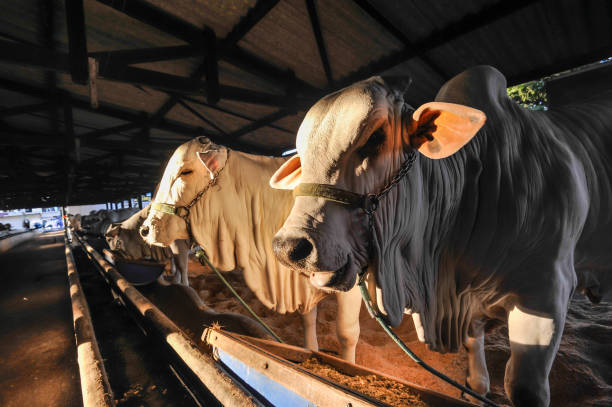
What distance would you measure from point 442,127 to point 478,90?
→ 667mm

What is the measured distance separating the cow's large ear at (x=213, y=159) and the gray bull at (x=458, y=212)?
101 centimetres

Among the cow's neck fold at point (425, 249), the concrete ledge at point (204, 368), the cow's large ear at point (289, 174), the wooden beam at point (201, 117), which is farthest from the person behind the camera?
→ the wooden beam at point (201, 117)

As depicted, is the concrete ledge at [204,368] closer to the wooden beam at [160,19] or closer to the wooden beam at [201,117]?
the wooden beam at [160,19]

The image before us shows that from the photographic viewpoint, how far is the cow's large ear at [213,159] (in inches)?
77.9

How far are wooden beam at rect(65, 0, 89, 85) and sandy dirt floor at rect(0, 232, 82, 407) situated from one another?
2629 millimetres

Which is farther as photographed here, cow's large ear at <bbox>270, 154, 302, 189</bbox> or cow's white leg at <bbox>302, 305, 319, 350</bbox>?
cow's white leg at <bbox>302, 305, 319, 350</bbox>

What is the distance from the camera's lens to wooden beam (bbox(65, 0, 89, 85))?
8.11 ft

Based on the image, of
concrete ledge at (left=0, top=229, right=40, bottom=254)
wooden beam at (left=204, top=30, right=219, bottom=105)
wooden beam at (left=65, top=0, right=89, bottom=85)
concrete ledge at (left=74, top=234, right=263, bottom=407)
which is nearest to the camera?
concrete ledge at (left=74, top=234, right=263, bottom=407)

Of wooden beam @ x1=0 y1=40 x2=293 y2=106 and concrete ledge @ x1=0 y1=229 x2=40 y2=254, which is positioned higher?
wooden beam @ x1=0 y1=40 x2=293 y2=106

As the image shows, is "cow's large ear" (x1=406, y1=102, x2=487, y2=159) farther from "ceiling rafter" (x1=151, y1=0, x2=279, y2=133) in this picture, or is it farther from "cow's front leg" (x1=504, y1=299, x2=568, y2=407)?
"ceiling rafter" (x1=151, y1=0, x2=279, y2=133)

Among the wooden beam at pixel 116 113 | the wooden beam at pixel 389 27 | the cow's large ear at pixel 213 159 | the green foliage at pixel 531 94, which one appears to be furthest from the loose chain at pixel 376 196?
the green foliage at pixel 531 94

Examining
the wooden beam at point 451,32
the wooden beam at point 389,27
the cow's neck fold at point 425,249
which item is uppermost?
the wooden beam at point 389,27

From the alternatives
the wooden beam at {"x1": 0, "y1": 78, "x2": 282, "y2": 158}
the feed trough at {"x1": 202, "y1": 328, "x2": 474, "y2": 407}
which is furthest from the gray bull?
the wooden beam at {"x1": 0, "y1": 78, "x2": 282, "y2": 158}

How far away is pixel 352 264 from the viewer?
852 millimetres
